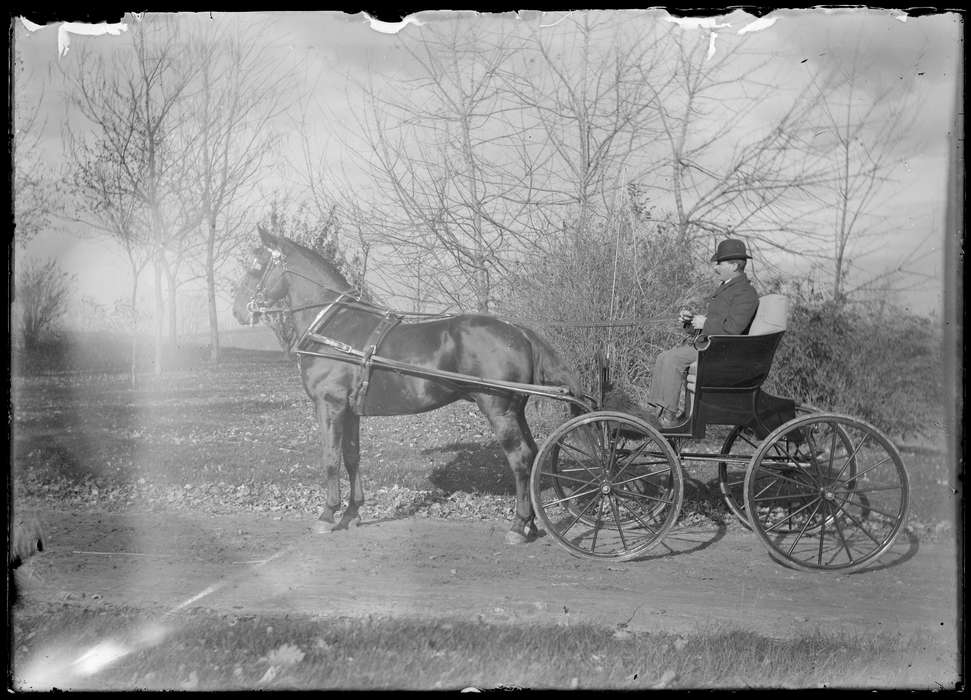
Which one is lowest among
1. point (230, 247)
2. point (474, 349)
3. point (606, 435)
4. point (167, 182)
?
point (606, 435)

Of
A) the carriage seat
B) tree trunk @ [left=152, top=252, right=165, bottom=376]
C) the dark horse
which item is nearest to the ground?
the dark horse

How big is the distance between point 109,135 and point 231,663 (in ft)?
16.7

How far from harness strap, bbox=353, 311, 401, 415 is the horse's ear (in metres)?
1.07

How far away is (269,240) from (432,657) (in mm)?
3599

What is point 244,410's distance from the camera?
1030cm

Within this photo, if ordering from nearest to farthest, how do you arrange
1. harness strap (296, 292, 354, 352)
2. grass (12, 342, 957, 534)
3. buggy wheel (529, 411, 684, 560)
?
buggy wheel (529, 411, 684, 560) < harness strap (296, 292, 354, 352) < grass (12, 342, 957, 534)

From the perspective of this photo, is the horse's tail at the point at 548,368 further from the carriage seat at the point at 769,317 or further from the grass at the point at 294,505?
the grass at the point at 294,505

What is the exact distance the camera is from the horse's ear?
236 inches

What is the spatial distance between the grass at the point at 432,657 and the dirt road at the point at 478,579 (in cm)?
20

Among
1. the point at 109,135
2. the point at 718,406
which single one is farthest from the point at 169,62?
the point at 718,406

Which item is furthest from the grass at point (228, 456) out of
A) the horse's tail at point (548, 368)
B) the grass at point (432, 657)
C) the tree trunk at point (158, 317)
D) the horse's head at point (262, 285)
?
the grass at point (432, 657)

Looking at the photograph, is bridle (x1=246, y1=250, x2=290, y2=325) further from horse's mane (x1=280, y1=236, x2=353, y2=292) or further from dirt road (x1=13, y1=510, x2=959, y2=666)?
dirt road (x1=13, y1=510, x2=959, y2=666)

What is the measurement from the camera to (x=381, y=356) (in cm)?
584

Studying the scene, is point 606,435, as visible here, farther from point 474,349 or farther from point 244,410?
point 244,410
